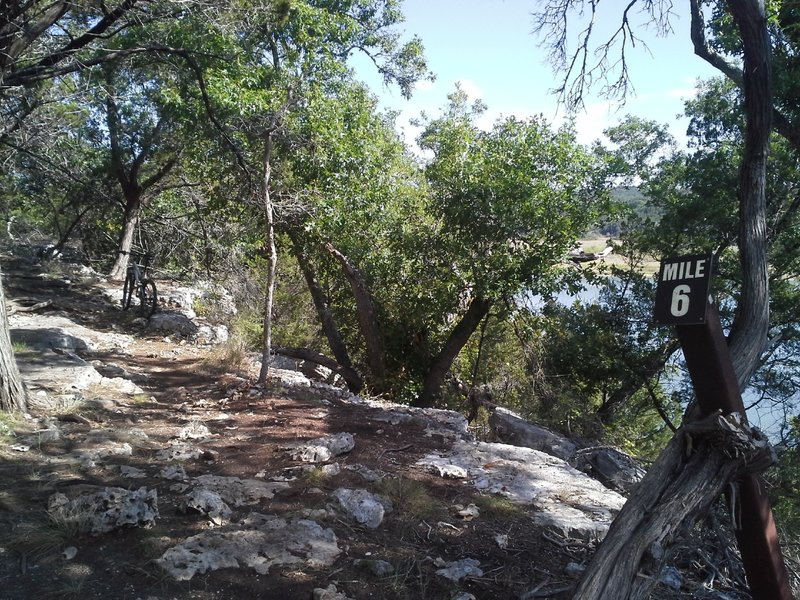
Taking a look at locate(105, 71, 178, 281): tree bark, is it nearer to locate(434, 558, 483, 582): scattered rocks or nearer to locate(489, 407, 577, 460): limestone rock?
locate(489, 407, 577, 460): limestone rock

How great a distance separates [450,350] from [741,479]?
776 centimetres

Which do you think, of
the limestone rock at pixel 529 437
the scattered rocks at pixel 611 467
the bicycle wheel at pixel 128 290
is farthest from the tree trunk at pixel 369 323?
the scattered rocks at pixel 611 467

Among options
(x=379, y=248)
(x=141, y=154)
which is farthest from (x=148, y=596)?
(x=141, y=154)

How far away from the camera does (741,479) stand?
3.40 meters

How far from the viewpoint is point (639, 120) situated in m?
13.4

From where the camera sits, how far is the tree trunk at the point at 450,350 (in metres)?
10.5

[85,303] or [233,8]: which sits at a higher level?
[233,8]

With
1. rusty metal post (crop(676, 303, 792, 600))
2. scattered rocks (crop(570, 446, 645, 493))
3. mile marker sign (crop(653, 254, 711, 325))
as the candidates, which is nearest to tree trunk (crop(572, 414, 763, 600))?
rusty metal post (crop(676, 303, 792, 600))

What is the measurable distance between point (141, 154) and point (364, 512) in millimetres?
12671

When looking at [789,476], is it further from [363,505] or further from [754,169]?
[363,505]

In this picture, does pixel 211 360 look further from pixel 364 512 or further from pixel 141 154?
pixel 141 154

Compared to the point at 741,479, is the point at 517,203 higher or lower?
higher

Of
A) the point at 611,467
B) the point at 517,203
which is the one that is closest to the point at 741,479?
the point at 611,467

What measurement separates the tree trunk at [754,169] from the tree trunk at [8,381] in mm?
5672
